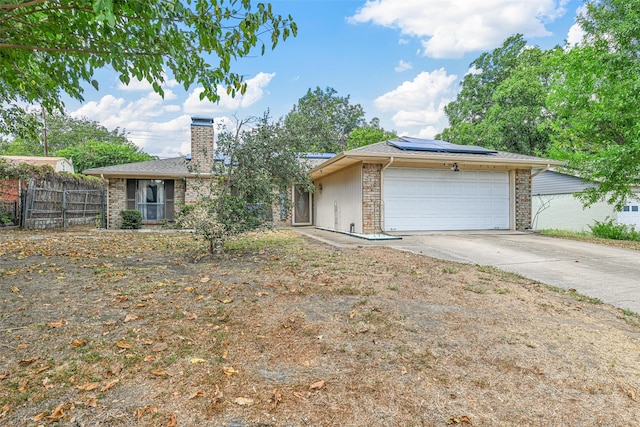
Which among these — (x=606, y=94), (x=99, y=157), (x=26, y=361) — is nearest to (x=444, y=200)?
(x=606, y=94)

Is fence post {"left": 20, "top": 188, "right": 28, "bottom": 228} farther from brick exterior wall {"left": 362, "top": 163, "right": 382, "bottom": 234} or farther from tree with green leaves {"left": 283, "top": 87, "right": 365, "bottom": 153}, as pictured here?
tree with green leaves {"left": 283, "top": 87, "right": 365, "bottom": 153}

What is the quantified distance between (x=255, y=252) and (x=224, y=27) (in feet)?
14.2

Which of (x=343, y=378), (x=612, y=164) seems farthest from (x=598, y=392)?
(x=612, y=164)

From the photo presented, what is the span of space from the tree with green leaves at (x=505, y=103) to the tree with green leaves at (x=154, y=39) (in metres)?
18.0

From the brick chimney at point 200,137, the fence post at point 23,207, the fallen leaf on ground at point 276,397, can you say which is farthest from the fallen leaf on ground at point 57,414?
the fence post at point 23,207

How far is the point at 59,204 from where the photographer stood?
579 inches

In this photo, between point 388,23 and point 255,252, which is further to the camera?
point 388,23

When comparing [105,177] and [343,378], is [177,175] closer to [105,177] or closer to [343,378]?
[105,177]

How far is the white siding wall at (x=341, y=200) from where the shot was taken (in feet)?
34.6

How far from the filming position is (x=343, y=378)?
2.34 m

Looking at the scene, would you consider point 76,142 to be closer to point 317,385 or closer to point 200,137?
point 200,137

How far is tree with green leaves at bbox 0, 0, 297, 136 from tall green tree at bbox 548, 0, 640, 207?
36.0 ft

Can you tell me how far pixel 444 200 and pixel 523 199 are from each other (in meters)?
2.87

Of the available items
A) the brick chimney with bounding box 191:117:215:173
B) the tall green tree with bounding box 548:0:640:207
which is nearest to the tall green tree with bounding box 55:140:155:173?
the brick chimney with bounding box 191:117:215:173
